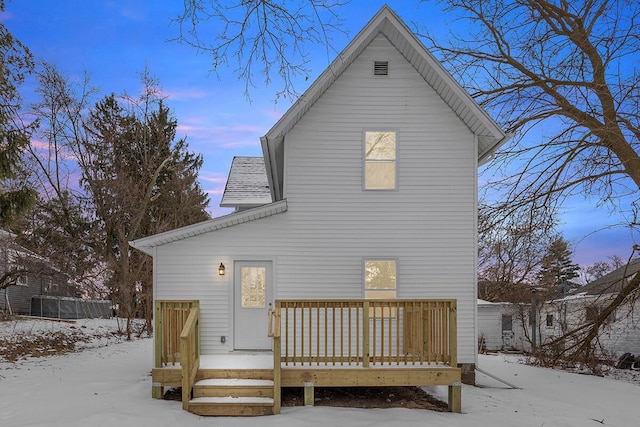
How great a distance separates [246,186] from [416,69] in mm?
7071

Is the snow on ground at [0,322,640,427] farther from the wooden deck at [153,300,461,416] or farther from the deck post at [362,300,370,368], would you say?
the deck post at [362,300,370,368]

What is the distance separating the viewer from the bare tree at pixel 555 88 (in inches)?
414

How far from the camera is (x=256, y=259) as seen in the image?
10.0 m

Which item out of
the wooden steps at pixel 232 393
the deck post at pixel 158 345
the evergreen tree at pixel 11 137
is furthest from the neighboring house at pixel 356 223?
the evergreen tree at pixel 11 137

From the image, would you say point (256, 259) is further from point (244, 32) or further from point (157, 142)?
point (157, 142)

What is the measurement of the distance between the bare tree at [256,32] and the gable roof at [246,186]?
9.54 metres

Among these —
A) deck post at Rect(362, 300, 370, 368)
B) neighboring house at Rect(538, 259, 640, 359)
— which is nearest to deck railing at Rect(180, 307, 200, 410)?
deck post at Rect(362, 300, 370, 368)

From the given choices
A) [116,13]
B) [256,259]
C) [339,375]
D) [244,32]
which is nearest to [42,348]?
[256,259]

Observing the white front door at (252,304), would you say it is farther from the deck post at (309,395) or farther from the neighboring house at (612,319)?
the neighboring house at (612,319)

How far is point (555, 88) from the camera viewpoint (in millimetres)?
12148

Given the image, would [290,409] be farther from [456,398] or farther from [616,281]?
[616,281]

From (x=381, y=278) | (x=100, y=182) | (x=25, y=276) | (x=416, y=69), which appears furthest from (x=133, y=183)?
(x=416, y=69)

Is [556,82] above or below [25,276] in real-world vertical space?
above

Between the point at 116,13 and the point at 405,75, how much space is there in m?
6.16
